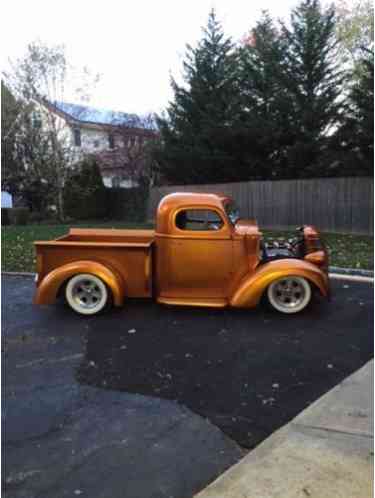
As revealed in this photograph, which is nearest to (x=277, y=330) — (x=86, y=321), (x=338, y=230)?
(x=86, y=321)

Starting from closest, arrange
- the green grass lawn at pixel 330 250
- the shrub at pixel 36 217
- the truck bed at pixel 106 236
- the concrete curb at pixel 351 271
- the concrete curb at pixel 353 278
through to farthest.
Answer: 1. the truck bed at pixel 106 236
2. the concrete curb at pixel 353 278
3. the concrete curb at pixel 351 271
4. the green grass lawn at pixel 330 250
5. the shrub at pixel 36 217

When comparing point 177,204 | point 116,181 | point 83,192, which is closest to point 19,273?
point 177,204

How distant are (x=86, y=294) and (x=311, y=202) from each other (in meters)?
11.2

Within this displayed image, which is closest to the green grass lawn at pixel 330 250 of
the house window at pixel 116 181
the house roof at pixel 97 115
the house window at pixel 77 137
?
the house roof at pixel 97 115

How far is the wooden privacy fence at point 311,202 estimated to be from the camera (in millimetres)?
13602

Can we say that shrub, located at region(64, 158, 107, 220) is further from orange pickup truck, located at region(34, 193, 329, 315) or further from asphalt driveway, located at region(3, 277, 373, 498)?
orange pickup truck, located at region(34, 193, 329, 315)

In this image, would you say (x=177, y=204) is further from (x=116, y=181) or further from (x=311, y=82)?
(x=116, y=181)

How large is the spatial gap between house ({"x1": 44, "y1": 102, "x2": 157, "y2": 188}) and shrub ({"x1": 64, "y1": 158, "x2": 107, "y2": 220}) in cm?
105

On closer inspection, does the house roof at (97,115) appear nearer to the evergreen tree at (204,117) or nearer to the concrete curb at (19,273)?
the evergreen tree at (204,117)

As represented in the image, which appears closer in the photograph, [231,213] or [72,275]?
[72,275]

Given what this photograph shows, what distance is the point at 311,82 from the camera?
17578 mm

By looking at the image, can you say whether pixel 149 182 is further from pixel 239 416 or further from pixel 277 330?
pixel 239 416

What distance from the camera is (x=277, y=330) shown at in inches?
190

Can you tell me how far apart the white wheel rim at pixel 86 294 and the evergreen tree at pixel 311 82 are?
43.6 feet
